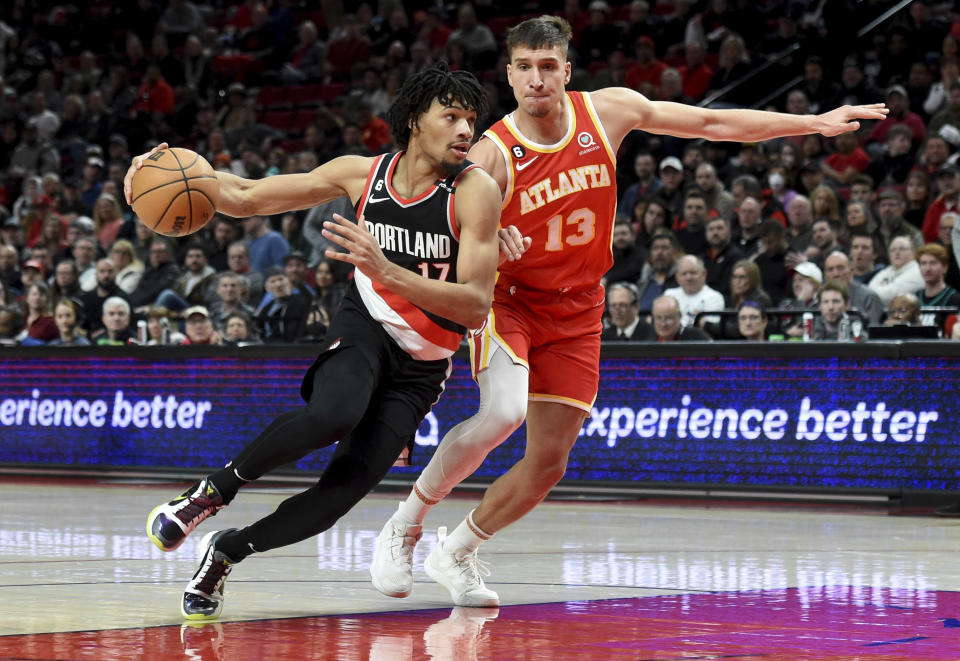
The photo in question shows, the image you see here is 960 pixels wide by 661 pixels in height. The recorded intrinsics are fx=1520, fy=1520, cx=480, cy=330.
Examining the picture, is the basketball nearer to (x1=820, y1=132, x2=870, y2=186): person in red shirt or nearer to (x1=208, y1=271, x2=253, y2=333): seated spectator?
(x1=208, y1=271, x2=253, y2=333): seated spectator

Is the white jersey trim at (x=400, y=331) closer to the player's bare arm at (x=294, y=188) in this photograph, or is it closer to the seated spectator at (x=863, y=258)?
the player's bare arm at (x=294, y=188)

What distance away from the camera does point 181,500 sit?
5043mm

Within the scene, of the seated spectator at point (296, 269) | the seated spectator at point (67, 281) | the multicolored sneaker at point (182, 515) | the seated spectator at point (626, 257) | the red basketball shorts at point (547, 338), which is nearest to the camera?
the multicolored sneaker at point (182, 515)

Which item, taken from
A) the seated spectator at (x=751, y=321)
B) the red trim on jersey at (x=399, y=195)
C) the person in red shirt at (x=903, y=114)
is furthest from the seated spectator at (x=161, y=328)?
the red trim on jersey at (x=399, y=195)

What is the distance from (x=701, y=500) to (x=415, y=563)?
4.39 meters

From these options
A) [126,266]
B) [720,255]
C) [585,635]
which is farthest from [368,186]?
[126,266]

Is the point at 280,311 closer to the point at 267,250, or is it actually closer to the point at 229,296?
the point at 229,296

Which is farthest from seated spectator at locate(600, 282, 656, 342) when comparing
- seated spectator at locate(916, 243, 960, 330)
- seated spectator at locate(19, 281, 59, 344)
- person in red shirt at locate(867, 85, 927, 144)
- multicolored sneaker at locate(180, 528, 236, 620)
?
multicolored sneaker at locate(180, 528, 236, 620)

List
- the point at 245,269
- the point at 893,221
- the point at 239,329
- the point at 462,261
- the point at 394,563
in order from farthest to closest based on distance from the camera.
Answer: the point at 245,269
the point at 239,329
the point at 893,221
the point at 394,563
the point at 462,261

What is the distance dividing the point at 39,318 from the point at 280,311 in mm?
2575

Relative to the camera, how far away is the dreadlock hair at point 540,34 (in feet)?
19.1

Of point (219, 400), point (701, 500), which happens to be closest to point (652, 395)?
point (701, 500)

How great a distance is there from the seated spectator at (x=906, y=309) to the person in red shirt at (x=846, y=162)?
3.74 metres

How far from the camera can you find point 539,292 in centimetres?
588
